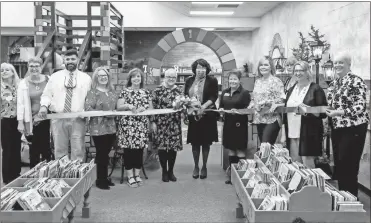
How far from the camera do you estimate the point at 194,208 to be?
4215 mm

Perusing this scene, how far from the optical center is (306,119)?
4301 mm

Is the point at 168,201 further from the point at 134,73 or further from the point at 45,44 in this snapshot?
the point at 45,44

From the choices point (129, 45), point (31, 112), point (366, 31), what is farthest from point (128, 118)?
point (129, 45)

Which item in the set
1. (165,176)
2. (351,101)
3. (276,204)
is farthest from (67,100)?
(351,101)

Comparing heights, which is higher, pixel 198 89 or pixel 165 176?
pixel 198 89

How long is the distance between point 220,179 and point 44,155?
2279mm

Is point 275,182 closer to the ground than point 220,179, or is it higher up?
higher up

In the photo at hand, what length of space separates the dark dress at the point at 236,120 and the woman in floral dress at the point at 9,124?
2.48 m

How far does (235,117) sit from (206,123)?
396 millimetres

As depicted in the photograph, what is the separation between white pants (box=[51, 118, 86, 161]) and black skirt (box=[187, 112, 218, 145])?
4.62ft

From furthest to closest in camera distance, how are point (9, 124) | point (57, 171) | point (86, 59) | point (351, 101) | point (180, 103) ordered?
point (86, 59), point (180, 103), point (9, 124), point (351, 101), point (57, 171)

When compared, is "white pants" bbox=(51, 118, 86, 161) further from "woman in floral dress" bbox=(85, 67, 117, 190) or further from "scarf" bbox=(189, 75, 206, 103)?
"scarf" bbox=(189, 75, 206, 103)

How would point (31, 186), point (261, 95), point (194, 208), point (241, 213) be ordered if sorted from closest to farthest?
point (31, 186) < point (241, 213) < point (194, 208) < point (261, 95)

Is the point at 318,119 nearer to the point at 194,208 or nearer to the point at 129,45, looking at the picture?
the point at 194,208
